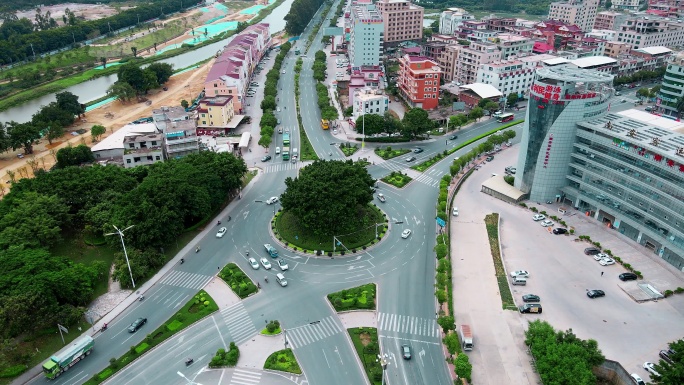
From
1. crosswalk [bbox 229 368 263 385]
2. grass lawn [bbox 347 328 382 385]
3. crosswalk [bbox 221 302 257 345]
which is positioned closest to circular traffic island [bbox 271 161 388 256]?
crosswalk [bbox 221 302 257 345]

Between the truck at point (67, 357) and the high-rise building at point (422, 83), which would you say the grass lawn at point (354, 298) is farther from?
the high-rise building at point (422, 83)

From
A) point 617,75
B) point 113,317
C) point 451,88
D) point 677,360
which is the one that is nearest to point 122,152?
point 113,317

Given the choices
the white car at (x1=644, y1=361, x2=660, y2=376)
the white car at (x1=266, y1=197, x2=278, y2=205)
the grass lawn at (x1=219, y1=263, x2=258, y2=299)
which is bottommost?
the grass lawn at (x1=219, y1=263, x2=258, y2=299)

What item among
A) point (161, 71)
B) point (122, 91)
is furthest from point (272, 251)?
point (161, 71)

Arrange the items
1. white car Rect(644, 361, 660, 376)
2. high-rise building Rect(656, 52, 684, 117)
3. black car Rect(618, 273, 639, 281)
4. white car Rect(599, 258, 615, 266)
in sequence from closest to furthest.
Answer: white car Rect(644, 361, 660, 376) < black car Rect(618, 273, 639, 281) < white car Rect(599, 258, 615, 266) < high-rise building Rect(656, 52, 684, 117)

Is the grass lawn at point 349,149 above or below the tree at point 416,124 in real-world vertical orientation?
below

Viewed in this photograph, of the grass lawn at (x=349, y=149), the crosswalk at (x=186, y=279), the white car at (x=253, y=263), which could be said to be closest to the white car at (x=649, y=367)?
the white car at (x=253, y=263)

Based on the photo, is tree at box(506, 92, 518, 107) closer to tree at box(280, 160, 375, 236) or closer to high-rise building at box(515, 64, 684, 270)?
high-rise building at box(515, 64, 684, 270)
